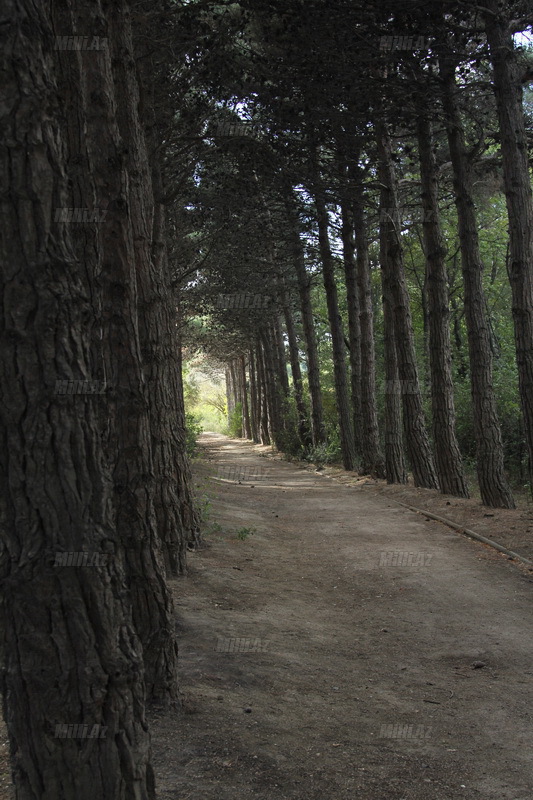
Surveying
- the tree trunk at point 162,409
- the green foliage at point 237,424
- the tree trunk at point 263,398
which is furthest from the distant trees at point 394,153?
the green foliage at point 237,424

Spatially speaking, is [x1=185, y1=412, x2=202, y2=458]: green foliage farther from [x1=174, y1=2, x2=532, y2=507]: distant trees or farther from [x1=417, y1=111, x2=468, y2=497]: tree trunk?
[x1=417, y1=111, x2=468, y2=497]: tree trunk

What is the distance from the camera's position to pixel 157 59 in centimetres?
1032

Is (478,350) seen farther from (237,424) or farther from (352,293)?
(237,424)

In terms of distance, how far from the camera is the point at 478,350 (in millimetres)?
13219

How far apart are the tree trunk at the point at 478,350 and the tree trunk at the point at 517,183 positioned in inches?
93.9

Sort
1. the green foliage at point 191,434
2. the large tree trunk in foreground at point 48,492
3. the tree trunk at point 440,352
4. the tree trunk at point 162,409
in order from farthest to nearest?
1. the green foliage at point 191,434
2. the tree trunk at point 440,352
3. the tree trunk at point 162,409
4. the large tree trunk in foreground at point 48,492

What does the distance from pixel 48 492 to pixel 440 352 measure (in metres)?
12.8

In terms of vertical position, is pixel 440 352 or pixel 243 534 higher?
pixel 440 352

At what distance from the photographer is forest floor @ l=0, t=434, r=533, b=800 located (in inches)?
170

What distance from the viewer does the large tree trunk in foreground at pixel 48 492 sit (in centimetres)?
288

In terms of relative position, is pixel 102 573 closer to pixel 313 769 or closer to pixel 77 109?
pixel 313 769

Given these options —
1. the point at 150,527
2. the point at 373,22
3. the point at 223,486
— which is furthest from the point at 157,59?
the point at 223,486

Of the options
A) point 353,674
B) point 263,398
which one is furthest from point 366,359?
point 263,398

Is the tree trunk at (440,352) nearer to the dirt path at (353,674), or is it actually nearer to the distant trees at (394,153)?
the distant trees at (394,153)
